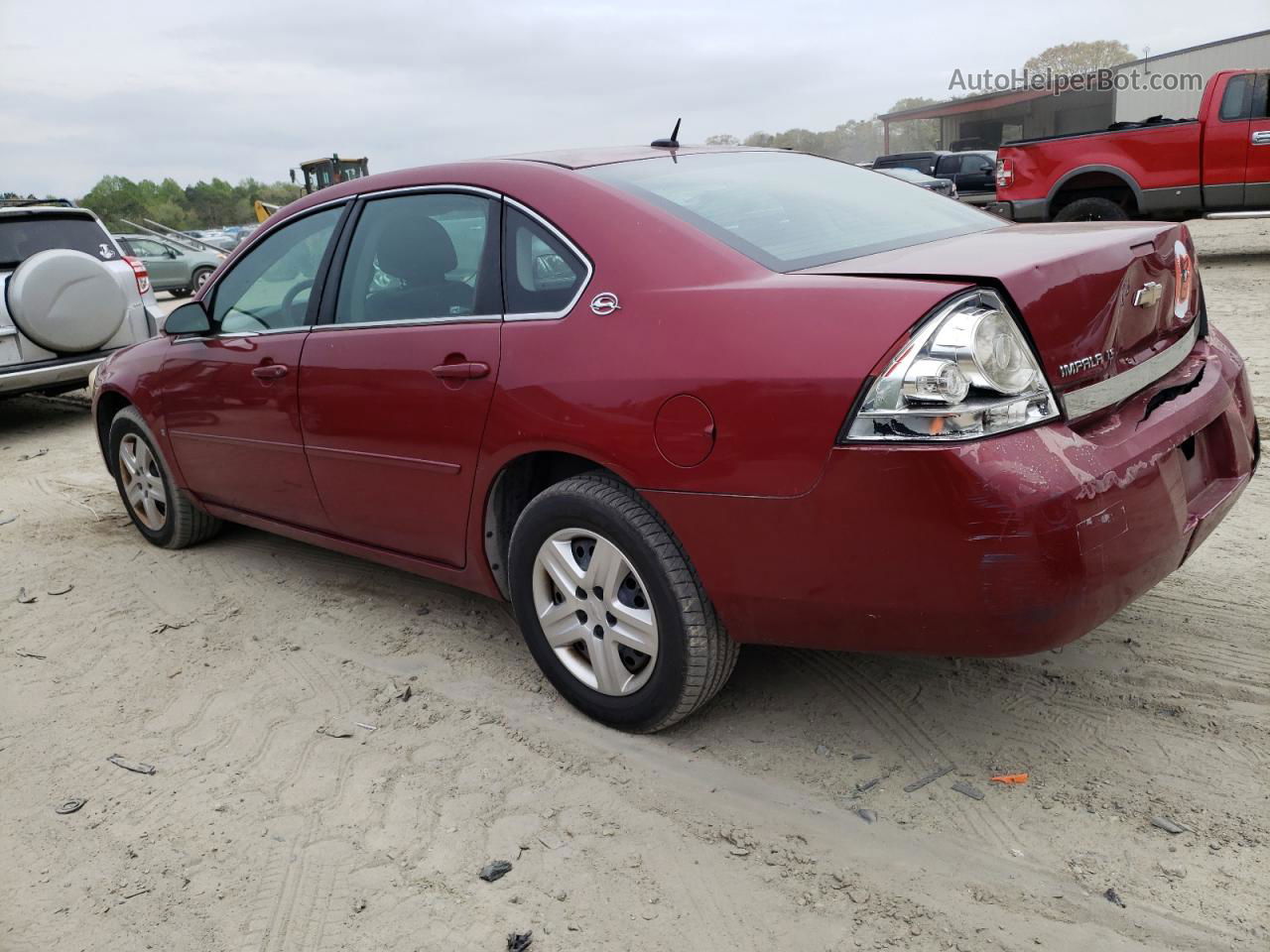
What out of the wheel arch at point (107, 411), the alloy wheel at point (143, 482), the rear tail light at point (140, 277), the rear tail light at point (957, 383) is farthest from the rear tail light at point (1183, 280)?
the rear tail light at point (140, 277)

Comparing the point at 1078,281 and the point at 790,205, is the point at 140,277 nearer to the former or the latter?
the point at 790,205

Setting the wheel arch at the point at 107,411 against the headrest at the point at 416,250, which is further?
the wheel arch at the point at 107,411

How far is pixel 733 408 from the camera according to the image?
2400 mm

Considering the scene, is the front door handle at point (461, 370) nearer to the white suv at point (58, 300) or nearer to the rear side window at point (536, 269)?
the rear side window at point (536, 269)

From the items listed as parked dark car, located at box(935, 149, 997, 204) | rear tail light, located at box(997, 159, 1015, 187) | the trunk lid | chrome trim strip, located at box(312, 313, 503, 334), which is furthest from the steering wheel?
parked dark car, located at box(935, 149, 997, 204)

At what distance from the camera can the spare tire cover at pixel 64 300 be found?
737 cm

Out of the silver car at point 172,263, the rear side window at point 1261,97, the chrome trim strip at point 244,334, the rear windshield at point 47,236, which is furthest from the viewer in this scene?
the silver car at point 172,263

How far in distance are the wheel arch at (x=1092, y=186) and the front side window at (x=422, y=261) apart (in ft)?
36.6

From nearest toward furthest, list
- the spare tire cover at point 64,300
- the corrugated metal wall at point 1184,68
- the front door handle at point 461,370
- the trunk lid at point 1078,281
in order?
the trunk lid at point 1078,281, the front door handle at point 461,370, the spare tire cover at point 64,300, the corrugated metal wall at point 1184,68

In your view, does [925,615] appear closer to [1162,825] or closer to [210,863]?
[1162,825]

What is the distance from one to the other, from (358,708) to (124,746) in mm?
697

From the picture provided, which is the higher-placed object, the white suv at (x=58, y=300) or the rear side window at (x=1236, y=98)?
the rear side window at (x=1236, y=98)

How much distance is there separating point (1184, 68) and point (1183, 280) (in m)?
30.0

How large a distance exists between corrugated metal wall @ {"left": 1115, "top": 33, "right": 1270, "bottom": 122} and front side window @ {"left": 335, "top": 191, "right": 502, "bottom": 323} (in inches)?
950
